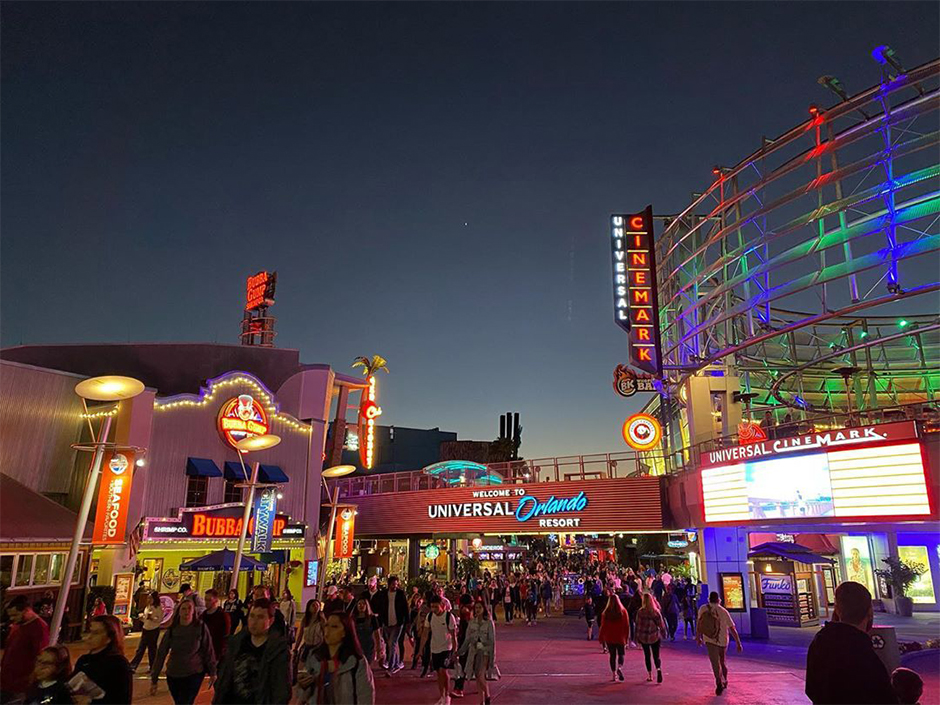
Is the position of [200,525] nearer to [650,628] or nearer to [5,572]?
[5,572]

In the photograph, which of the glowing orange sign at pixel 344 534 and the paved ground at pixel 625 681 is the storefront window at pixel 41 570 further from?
the glowing orange sign at pixel 344 534

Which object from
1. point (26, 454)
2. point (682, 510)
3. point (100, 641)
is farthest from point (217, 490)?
point (100, 641)

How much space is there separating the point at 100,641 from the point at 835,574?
30551 mm

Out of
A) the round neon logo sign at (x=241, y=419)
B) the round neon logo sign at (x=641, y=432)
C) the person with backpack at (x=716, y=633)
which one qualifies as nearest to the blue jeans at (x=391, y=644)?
the person with backpack at (x=716, y=633)

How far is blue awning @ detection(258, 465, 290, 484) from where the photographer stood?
26516 mm

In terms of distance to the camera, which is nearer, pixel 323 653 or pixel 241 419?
pixel 323 653

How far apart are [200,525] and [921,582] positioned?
2734 centimetres

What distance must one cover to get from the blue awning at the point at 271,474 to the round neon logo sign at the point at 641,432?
1394cm

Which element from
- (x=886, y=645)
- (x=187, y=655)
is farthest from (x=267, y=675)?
(x=886, y=645)

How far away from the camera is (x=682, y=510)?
23547 mm

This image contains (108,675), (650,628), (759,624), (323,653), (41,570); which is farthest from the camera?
(759,624)

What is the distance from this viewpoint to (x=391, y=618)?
1382 cm

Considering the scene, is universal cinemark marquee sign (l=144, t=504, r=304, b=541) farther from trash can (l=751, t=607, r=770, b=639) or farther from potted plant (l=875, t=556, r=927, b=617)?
potted plant (l=875, t=556, r=927, b=617)

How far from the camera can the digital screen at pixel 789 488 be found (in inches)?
677
